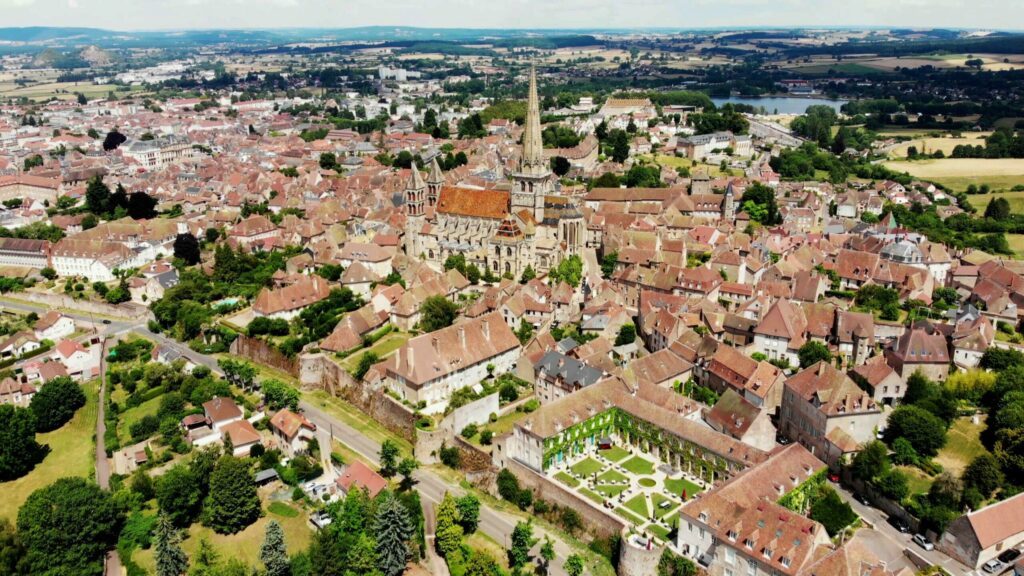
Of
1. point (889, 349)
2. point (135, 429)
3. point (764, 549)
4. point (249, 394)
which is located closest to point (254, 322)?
point (249, 394)

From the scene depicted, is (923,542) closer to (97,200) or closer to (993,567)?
(993,567)

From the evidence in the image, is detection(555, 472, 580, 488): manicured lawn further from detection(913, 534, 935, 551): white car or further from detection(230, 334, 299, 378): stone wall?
detection(230, 334, 299, 378): stone wall

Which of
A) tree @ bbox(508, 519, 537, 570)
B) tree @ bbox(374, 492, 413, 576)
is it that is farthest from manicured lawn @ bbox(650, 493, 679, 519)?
tree @ bbox(374, 492, 413, 576)

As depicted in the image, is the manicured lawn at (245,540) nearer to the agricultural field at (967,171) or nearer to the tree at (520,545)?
the tree at (520,545)

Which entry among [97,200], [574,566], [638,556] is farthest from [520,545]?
[97,200]

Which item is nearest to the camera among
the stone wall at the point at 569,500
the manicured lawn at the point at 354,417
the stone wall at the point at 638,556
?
the stone wall at the point at 638,556

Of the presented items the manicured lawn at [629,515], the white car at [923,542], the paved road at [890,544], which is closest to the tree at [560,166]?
the manicured lawn at [629,515]
